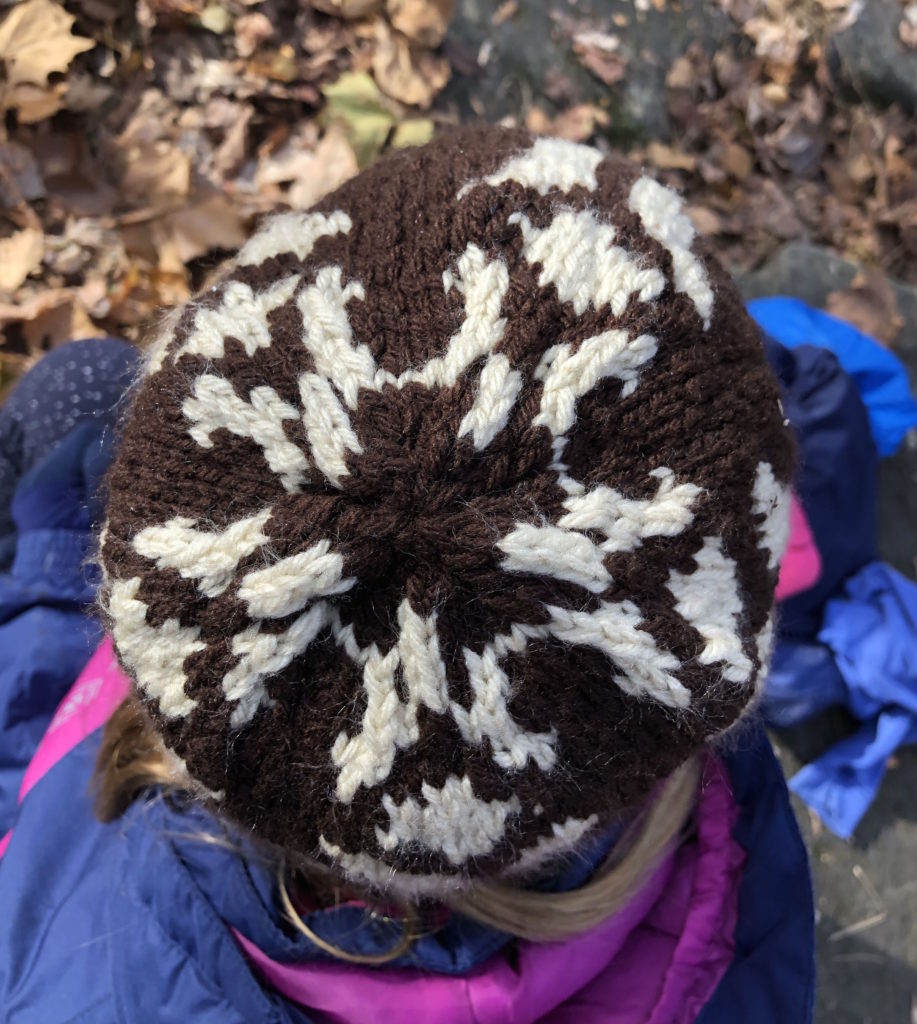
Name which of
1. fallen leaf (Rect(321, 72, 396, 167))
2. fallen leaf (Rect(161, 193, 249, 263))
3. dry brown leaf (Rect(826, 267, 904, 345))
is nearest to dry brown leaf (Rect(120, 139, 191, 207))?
fallen leaf (Rect(161, 193, 249, 263))

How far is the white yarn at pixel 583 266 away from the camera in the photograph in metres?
0.78

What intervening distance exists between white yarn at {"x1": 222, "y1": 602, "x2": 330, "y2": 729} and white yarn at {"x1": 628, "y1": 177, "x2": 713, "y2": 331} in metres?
0.48

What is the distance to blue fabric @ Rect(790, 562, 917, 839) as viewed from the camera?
1.88m

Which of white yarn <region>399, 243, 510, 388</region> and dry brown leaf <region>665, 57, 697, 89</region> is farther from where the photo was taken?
dry brown leaf <region>665, 57, 697, 89</region>

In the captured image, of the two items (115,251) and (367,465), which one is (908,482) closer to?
(367,465)

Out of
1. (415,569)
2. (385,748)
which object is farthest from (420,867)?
(415,569)

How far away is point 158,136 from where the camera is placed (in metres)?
2.21

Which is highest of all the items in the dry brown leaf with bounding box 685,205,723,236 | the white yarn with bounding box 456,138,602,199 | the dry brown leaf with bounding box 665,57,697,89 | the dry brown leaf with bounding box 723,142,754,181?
the white yarn with bounding box 456,138,602,199

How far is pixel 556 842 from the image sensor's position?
2.83 feet

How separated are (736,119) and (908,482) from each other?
1.26 m

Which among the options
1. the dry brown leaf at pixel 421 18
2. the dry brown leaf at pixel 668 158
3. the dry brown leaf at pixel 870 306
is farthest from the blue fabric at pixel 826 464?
the dry brown leaf at pixel 421 18

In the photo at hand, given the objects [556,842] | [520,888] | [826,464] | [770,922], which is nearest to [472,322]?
[556,842]

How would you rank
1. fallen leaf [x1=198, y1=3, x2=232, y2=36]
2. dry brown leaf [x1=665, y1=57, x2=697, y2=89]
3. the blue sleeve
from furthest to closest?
dry brown leaf [x1=665, y1=57, x2=697, y2=89], fallen leaf [x1=198, y1=3, x2=232, y2=36], the blue sleeve

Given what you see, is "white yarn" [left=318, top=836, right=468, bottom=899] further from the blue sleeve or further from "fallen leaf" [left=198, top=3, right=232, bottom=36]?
"fallen leaf" [left=198, top=3, right=232, bottom=36]
